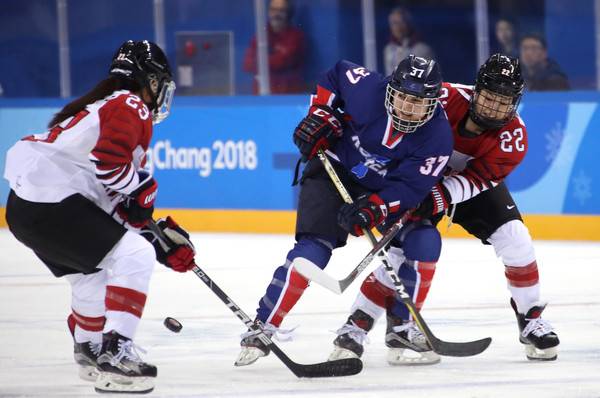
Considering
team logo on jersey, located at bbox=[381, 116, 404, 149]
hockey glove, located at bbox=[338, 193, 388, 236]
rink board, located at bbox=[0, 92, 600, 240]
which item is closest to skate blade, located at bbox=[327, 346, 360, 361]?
hockey glove, located at bbox=[338, 193, 388, 236]

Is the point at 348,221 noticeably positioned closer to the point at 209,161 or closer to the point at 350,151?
the point at 350,151

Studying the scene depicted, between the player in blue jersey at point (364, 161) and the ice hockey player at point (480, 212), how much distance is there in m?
0.11

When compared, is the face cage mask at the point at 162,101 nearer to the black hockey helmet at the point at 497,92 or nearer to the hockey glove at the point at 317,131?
the hockey glove at the point at 317,131

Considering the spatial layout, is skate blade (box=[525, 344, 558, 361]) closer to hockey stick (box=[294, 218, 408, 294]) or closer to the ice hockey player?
the ice hockey player

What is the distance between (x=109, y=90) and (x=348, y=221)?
0.77 meters

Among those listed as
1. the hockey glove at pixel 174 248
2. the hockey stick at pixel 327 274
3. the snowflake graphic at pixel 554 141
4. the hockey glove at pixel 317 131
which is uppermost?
the hockey glove at pixel 317 131

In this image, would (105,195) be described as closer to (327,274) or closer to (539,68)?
(327,274)

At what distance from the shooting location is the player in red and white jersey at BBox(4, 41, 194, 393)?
3.67 metres

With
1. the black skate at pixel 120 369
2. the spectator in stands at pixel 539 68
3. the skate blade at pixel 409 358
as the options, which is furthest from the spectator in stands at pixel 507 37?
the black skate at pixel 120 369

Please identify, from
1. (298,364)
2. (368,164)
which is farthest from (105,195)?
(368,164)

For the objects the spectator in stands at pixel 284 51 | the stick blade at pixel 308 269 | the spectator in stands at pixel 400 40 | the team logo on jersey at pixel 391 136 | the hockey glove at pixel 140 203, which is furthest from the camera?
the spectator in stands at pixel 284 51

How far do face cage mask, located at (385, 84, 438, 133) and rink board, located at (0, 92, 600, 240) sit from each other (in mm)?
3333

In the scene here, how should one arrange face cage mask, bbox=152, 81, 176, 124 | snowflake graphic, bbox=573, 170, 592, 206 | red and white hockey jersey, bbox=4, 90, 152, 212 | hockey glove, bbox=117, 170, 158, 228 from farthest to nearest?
1. snowflake graphic, bbox=573, 170, 592, 206
2. face cage mask, bbox=152, 81, 176, 124
3. hockey glove, bbox=117, 170, 158, 228
4. red and white hockey jersey, bbox=4, 90, 152, 212

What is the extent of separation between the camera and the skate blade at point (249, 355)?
4.08m
